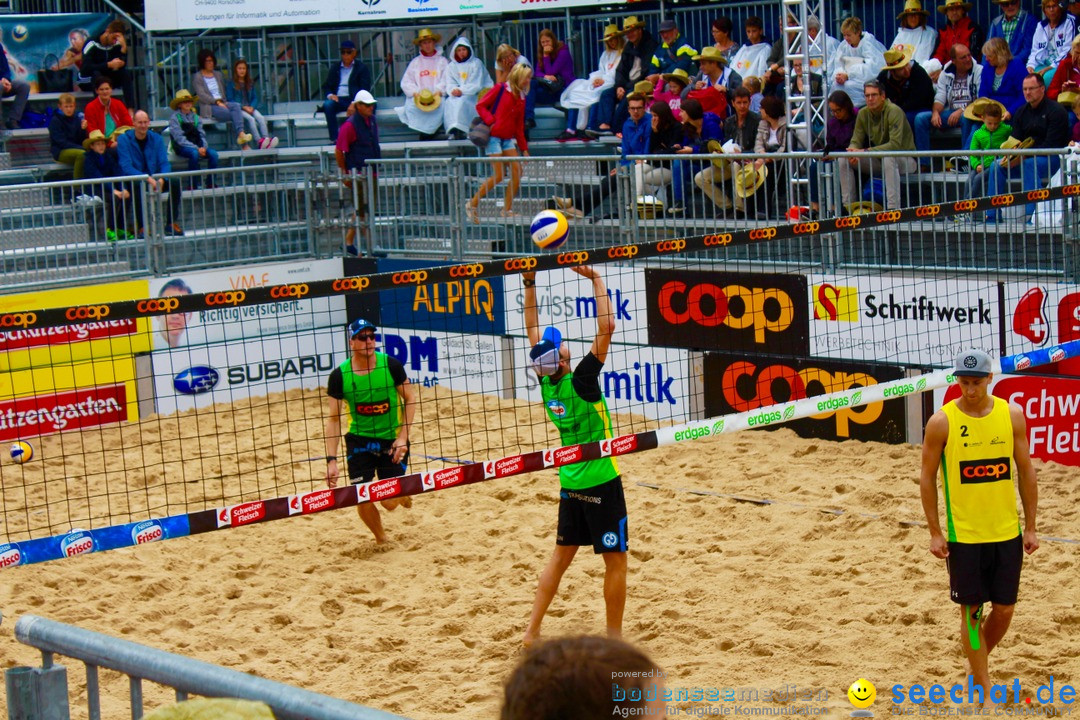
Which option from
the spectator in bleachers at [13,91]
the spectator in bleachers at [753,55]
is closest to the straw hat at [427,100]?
the spectator in bleachers at [753,55]

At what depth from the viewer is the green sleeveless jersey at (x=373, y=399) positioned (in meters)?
8.30

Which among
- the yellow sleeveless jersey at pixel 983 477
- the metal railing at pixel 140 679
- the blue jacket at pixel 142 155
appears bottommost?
the yellow sleeveless jersey at pixel 983 477

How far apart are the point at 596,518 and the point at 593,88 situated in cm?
907

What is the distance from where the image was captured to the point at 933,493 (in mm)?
5566

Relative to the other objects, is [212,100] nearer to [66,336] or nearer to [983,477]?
[66,336]

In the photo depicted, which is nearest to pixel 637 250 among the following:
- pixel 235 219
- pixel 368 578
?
pixel 368 578

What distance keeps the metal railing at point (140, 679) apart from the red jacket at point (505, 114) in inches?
441

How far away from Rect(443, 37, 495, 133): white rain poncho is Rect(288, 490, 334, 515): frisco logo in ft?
33.5

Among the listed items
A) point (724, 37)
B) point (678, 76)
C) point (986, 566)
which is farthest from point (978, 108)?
point (986, 566)

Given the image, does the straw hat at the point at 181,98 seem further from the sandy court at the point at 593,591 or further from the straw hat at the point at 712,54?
the sandy court at the point at 593,591

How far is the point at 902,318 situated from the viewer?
981 cm

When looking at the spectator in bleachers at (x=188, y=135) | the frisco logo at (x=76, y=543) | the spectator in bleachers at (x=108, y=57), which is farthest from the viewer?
the spectator in bleachers at (x=108, y=57)

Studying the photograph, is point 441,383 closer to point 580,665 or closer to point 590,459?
point 590,459

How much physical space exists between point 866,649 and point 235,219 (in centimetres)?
880
